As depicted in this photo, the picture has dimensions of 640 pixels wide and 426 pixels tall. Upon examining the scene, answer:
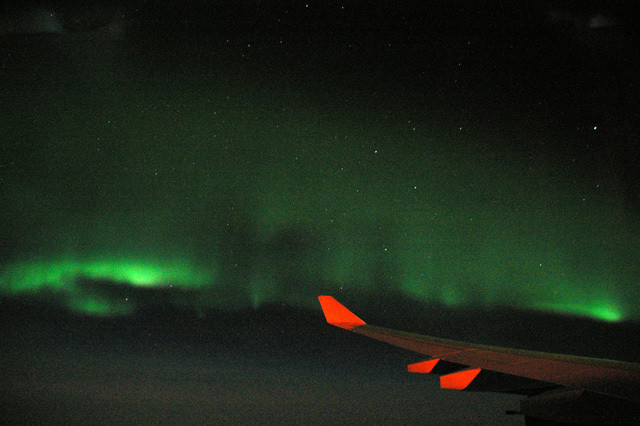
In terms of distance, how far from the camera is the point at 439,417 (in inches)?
1657

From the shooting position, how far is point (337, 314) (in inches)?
281

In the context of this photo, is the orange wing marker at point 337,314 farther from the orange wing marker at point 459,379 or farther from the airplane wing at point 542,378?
the orange wing marker at point 459,379

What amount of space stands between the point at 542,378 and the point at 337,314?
418cm

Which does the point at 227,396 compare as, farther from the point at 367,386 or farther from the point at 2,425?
the point at 2,425

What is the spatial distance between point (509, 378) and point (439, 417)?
4463 centimetres

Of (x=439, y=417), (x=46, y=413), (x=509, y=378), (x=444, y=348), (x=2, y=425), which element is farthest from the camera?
(x=439, y=417)

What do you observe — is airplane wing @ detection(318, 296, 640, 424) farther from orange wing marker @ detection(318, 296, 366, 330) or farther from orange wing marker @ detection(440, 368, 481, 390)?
orange wing marker @ detection(318, 296, 366, 330)

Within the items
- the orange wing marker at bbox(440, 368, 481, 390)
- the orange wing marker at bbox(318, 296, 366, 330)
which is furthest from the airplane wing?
the orange wing marker at bbox(318, 296, 366, 330)

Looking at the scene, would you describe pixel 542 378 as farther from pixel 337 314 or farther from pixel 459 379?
pixel 337 314

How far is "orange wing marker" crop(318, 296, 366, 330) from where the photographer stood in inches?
274

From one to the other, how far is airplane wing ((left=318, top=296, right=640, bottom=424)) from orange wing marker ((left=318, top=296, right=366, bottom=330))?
0.79 m

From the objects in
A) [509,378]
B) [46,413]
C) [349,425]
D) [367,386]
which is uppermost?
[509,378]

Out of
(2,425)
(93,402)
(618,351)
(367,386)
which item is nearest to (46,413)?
(2,425)

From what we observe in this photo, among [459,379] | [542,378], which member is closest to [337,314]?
[459,379]
